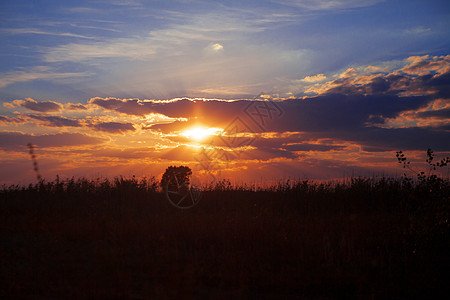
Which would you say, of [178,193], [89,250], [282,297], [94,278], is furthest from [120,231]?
[178,193]

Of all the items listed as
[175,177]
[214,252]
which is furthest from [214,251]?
[175,177]

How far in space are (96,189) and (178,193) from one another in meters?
3.93

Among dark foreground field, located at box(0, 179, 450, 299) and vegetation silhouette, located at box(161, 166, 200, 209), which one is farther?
vegetation silhouette, located at box(161, 166, 200, 209)

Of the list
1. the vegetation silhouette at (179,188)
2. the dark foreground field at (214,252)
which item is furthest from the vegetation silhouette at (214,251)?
the vegetation silhouette at (179,188)

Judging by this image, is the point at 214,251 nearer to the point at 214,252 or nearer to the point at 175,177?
the point at 214,252

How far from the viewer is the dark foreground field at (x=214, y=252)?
5.78m

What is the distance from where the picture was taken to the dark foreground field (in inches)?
228

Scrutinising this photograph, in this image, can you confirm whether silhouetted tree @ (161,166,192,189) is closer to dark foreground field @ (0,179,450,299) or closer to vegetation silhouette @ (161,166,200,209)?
vegetation silhouette @ (161,166,200,209)

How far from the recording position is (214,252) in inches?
306

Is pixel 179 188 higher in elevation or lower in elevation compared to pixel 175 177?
lower

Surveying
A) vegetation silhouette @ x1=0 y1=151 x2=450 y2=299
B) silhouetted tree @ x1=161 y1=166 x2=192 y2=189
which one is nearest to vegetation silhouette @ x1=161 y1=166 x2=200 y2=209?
silhouetted tree @ x1=161 y1=166 x2=192 y2=189

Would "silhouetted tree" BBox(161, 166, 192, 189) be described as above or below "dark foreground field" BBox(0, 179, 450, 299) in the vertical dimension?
above

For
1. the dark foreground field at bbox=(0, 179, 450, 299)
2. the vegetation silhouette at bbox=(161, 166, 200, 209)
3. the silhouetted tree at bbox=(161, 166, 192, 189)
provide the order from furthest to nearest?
the silhouetted tree at bbox=(161, 166, 192, 189)
the vegetation silhouette at bbox=(161, 166, 200, 209)
the dark foreground field at bbox=(0, 179, 450, 299)

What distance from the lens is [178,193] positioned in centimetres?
1608
